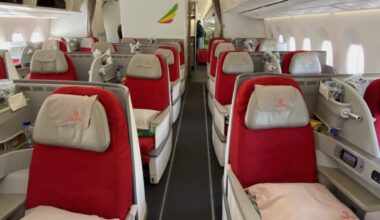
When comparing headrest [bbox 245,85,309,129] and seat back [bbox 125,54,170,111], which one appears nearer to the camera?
headrest [bbox 245,85,309,129]

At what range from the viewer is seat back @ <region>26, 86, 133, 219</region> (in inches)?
61.0

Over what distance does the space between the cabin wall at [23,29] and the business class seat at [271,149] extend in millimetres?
6784

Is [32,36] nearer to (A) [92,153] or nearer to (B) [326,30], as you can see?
(B) [326,30]

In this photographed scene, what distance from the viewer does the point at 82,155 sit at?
64.7 inches

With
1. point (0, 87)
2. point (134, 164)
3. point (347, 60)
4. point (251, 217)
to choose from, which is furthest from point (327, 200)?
point (347, 60)

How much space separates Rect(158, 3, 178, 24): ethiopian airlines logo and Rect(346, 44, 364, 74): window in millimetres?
4667

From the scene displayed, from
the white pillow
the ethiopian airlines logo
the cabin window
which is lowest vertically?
the white pillow

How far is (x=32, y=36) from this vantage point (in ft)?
28.0

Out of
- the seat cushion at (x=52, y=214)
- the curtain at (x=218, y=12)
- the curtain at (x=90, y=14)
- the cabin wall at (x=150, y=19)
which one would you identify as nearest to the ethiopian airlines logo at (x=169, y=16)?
the cabin wall at (x=150, y=19)

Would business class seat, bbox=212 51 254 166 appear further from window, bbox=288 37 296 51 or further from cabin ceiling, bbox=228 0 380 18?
window, bbox=288 37 296 51

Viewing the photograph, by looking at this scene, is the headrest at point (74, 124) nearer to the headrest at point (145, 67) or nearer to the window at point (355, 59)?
the headrest at point (145, 67)

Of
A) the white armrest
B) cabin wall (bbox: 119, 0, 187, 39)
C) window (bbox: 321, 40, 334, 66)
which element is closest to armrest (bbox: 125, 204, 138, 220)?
the white armrest

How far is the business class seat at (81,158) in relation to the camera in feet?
5.08

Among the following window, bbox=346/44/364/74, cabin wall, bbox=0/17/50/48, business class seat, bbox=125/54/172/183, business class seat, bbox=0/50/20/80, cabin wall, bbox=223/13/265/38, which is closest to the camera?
business class seat, bbox=125/54/172/183
